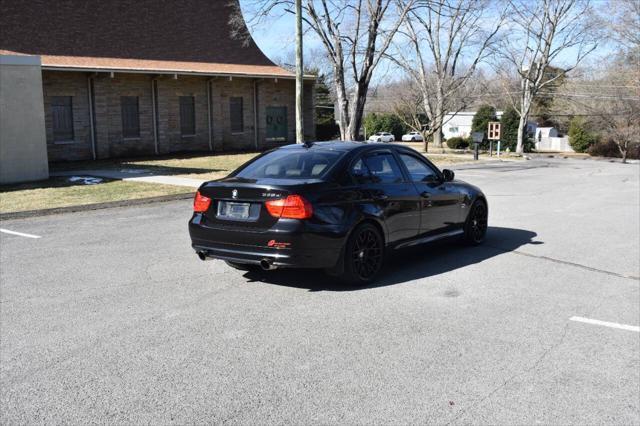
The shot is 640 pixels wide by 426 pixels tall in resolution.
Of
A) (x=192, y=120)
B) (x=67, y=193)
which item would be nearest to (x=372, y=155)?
(x=67, y=193)

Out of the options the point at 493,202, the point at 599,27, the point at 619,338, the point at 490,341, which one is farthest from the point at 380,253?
the point at 599,27

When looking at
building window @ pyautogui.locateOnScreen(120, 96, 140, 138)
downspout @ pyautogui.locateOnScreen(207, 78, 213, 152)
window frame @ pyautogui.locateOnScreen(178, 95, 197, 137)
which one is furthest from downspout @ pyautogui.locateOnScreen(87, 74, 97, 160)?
downspout @ pyautogui.locateOnScreen(207, 78, 213, 152)

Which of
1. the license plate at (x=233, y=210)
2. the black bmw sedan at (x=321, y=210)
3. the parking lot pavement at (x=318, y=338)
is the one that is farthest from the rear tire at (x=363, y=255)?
the license plate at (x=233, y=210)

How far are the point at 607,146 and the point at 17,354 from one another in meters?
49.3

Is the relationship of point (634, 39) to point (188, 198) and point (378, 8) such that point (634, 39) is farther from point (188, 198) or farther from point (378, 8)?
point (188, 198)

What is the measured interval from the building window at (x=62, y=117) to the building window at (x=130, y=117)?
241 centimetres

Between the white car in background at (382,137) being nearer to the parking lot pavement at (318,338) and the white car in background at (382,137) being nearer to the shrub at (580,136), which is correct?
the shrub at (580,136)

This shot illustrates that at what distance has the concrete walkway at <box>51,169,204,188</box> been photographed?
17812mm

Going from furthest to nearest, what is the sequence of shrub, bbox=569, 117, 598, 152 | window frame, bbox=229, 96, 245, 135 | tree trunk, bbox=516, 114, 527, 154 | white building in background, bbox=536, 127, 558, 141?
white building in background, bbox=536, 127, 558, 141 < shrub, bbox=569, 117, 598, 152 < tree trunk, bbox=516, 114, 527, 154 < window frame, bbox=229, 96, 245, 135

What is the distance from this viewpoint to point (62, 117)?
2606 cm

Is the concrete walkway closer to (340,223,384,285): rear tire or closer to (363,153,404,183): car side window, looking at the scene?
(363,153,404,183): car side window

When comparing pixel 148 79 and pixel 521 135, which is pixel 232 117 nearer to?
pixel 148 79

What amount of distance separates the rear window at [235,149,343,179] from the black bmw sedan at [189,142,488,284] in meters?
0.01

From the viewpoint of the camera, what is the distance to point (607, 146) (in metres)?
47.8
